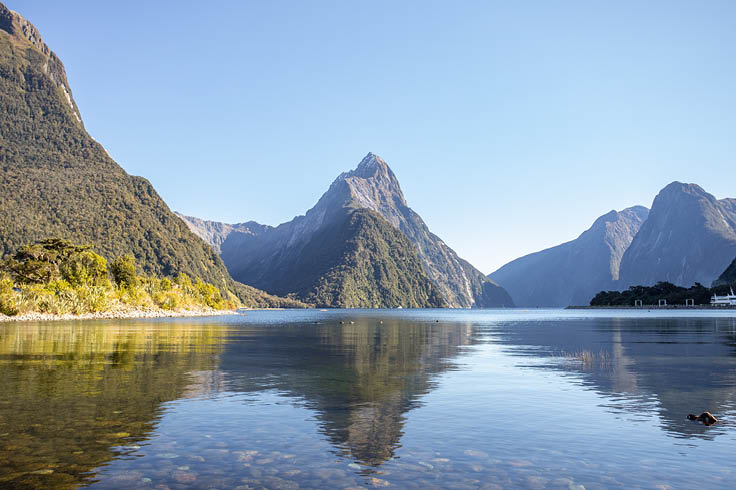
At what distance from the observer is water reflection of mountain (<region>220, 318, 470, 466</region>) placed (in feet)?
67.4

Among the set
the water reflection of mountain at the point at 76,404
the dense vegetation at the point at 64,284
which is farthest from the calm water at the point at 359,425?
the dense vegetation at the point at 64,284

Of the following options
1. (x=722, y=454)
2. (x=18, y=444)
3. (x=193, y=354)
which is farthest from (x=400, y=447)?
(x=193, y=354)

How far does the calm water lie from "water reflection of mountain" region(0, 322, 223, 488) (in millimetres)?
99

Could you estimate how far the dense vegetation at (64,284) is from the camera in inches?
5044

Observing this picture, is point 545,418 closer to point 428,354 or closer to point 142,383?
point 142,383

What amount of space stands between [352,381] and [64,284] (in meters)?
135

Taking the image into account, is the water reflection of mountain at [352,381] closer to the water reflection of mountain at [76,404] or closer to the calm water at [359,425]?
the calm water at [359,425]

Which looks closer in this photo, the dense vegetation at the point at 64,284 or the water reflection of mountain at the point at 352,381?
the water reflection of mountain at the point at 352,381

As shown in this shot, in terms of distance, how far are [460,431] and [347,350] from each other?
3889cm

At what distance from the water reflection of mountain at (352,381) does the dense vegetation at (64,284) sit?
89.7 metres

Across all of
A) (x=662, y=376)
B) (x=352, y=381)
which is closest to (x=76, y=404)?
(x=352, y=381)

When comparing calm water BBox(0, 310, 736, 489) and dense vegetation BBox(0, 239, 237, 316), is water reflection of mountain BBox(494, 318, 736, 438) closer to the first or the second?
calm water BBox(0, 310, 736, 489)

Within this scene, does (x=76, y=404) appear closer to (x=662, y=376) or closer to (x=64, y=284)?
(x=662, y=376)

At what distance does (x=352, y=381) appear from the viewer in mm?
34875
